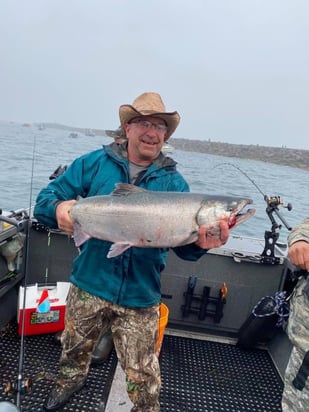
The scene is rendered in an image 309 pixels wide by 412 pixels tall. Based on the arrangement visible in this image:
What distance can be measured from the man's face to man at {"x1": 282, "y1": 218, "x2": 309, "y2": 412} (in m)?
1.19

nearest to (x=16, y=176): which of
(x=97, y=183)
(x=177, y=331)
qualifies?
(x=177, y=331)

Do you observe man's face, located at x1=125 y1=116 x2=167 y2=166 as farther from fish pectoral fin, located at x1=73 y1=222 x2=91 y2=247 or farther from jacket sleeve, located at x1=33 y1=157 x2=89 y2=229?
fish pectoral fin, located at x1=73 y1=222 x2=91 y2=247

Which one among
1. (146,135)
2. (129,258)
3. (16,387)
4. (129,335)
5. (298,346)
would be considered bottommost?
A: (16,387)

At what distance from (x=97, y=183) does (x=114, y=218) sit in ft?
1.42

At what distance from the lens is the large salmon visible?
227cm

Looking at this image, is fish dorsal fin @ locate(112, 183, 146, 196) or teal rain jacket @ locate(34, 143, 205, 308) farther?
teal rain jacket @ locate(34, 143, 205, 308)

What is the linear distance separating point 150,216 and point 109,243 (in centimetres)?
52

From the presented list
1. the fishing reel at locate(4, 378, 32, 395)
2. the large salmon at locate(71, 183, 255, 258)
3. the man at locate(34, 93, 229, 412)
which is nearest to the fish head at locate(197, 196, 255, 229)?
the large salmon at locate(71, 183, 255, 258)

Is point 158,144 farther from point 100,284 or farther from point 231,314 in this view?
point 231,314

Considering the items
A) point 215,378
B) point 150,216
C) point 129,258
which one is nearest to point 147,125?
point 150,216

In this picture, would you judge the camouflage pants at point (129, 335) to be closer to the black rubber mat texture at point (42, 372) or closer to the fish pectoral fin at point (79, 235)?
the fish pectoral fin at point (79, 235)

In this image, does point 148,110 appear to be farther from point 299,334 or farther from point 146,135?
point 299,334

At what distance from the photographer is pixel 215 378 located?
376cm

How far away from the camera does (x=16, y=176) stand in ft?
54.1
